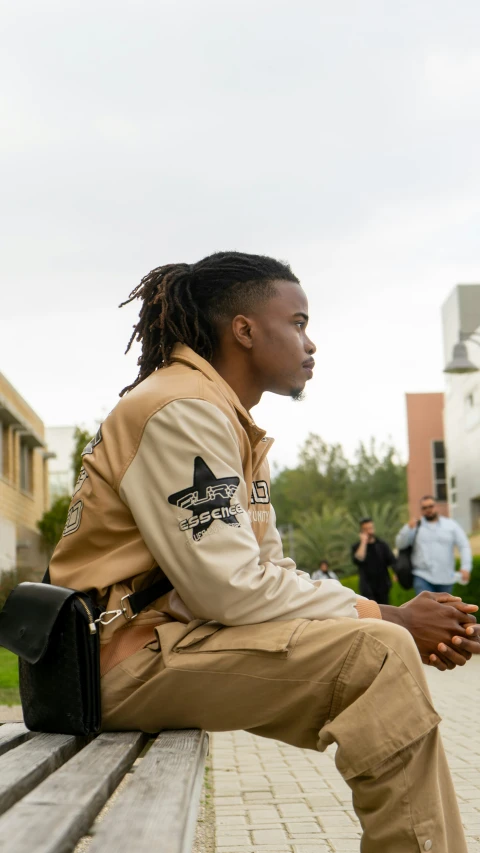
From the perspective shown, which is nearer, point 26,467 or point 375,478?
point 26,467

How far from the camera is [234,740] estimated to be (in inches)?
293

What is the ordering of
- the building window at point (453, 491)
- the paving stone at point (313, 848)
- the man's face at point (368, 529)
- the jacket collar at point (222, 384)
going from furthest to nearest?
the building window at point (453, 491) < the man's face at point (368, 529) < the paving stone at point (313, 848) < the jacket collar at point (222, 384)

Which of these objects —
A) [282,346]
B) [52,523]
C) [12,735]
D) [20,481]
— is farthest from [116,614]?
[52,523]

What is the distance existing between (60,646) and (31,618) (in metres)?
0.10

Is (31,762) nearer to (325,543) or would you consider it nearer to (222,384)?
A: (222,384)

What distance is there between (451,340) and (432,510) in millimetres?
30652

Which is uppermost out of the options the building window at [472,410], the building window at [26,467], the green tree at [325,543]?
the building window at [472,410]

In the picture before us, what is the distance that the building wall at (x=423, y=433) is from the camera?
46.8 metres

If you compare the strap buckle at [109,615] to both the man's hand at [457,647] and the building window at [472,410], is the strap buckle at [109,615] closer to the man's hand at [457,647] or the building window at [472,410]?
the man's hand at [457,647]

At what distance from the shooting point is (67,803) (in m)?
1.89

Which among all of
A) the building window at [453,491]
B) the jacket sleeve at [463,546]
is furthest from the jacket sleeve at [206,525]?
the building window at [453,491]

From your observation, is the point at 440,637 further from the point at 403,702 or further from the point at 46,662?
the point at 46,662

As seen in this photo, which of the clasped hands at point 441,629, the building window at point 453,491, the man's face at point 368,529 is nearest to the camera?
the clasped hands at point 441,629

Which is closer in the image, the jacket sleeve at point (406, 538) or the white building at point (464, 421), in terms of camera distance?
the jacket sleeve at point (406, 538)
